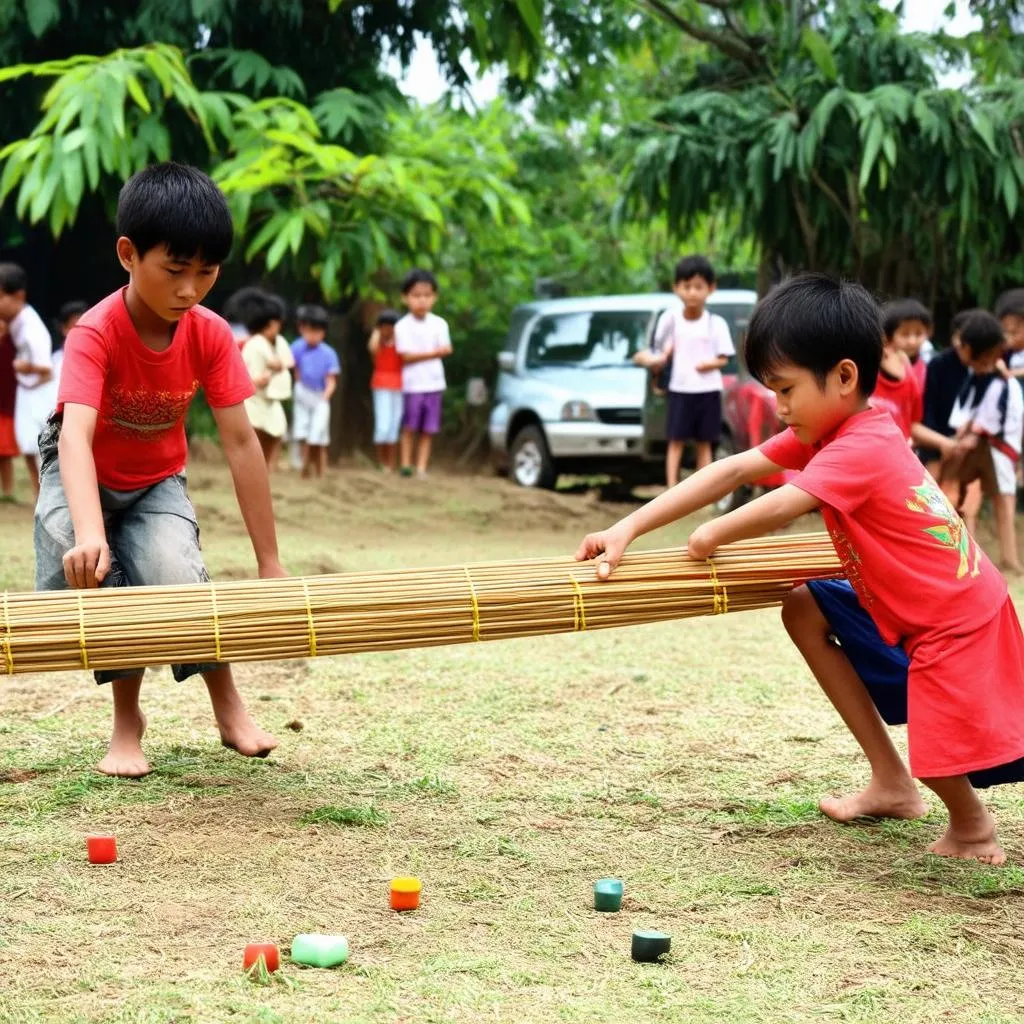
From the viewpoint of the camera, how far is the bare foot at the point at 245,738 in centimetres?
406

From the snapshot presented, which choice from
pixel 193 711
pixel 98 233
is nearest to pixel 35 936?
pixel 193 711

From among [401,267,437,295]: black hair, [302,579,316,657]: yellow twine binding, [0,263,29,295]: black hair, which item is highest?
[0,263,29,295]: black hair

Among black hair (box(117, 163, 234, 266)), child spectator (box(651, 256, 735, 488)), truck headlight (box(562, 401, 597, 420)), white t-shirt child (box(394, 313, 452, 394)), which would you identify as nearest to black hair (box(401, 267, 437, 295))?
white t-shirt child (box(394, 313, 452, 394))

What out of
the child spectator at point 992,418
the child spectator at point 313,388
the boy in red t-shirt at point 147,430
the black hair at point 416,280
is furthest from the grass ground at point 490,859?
the black hair at point 416,280

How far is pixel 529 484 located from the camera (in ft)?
48.2

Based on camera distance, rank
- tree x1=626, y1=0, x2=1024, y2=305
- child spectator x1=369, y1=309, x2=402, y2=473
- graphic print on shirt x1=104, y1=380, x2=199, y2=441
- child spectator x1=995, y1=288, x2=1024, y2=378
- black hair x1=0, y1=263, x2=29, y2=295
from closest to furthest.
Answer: graphic print on shirt x1=104, y1=380, x2=199, y2=441, child spectator x1=995, y1=288, x2=1024, y2=378, black hair x1=0, y1=263, x2=29, y2=295, tree x1=626, y1=0, x2=1024, y2=305, child spectator x1=369, y1=309, x2=402, y2=473

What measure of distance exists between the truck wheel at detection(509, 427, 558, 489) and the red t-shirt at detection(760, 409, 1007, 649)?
1119 cm

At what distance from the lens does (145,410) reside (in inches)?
153

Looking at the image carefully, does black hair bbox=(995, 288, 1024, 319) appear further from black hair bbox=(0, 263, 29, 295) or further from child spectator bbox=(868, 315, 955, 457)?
black hair bbox=(0, 263, 29, 295)

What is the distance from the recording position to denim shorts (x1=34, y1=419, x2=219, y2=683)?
3859 millimetres

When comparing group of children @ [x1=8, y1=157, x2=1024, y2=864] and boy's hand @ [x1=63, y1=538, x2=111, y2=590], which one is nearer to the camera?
group of children @ [x1=8, y1=157, x2=1024, y2=864]

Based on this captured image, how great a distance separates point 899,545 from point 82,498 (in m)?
1.81

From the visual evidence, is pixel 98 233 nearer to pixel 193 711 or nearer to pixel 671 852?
pixel 193 711

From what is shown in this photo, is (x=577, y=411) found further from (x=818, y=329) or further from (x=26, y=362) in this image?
(x=818, y=329)
